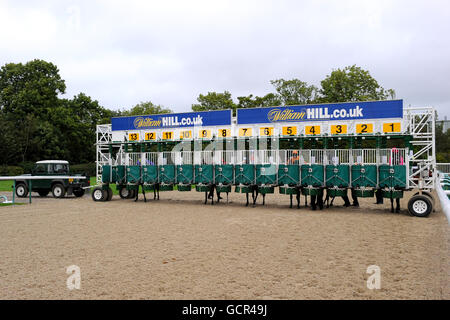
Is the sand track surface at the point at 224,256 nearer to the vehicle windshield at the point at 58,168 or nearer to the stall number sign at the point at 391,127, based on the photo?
the stall number sign at the point at 391,127

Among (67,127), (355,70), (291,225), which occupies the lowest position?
(291,225)

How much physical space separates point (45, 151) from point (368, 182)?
47.6m

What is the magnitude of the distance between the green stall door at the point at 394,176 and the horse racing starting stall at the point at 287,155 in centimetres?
4

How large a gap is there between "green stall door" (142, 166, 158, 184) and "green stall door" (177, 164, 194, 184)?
1353 mm

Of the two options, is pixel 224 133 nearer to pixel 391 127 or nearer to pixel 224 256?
pixel 391 127

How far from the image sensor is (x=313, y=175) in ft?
56.7

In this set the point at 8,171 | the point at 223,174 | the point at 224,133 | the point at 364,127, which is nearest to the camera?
the point at 364,127

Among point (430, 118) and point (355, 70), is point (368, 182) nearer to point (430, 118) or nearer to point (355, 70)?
point (430, 118)

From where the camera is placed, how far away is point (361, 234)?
10672mm

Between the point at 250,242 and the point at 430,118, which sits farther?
the point at 430,118

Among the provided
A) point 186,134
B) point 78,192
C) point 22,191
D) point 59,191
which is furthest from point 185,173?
point 22,191

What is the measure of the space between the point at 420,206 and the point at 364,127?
4207 mm
